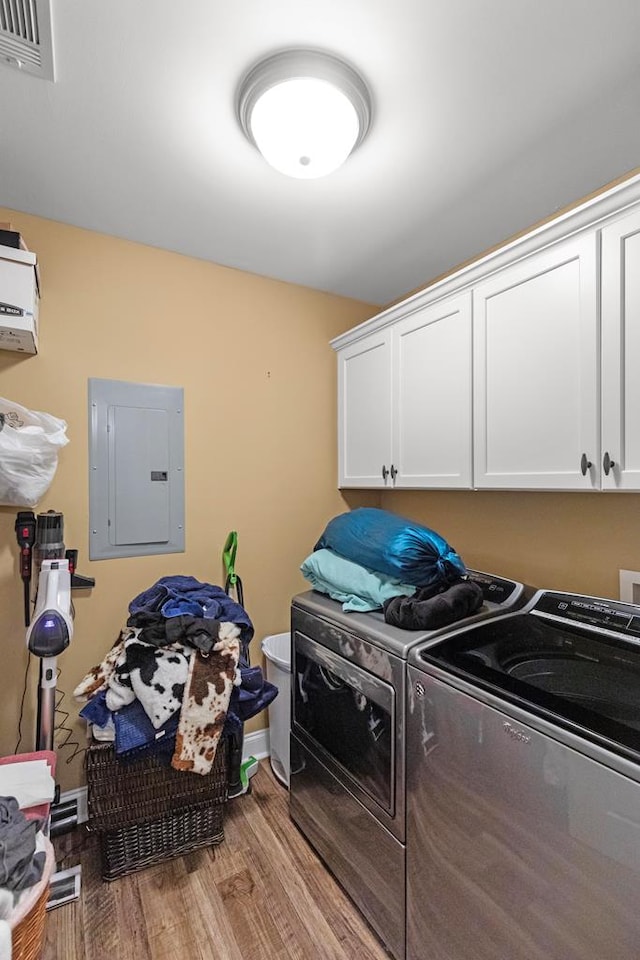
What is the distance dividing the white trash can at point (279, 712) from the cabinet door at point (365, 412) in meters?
0.97

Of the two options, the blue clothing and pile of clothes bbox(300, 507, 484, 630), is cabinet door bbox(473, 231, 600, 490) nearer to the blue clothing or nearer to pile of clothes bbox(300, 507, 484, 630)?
pile of clothes bbox(300, 507, 484, 630)

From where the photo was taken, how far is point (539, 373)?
1.55 m

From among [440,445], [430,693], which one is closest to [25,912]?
[430,693]

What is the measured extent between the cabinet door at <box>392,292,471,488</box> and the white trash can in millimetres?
1051

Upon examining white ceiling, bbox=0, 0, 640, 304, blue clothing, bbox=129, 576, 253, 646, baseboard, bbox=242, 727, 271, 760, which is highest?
white ceiling, bbox=0, 0, 640, 304

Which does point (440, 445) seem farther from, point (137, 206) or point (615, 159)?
point (137, 206)

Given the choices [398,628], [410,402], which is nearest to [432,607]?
[398,628]

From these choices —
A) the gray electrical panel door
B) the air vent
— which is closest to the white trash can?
the gray electrical panel door

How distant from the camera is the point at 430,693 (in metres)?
1.28

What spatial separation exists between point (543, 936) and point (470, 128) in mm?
2125

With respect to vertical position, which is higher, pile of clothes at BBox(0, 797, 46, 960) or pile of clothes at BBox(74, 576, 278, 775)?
pile of clothes at BBox(74, 576, 278, 775)

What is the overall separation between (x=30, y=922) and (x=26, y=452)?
1.35m

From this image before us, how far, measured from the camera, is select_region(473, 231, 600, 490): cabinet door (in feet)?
4.61

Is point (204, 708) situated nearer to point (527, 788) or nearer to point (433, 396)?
Result: point (527, 788)
